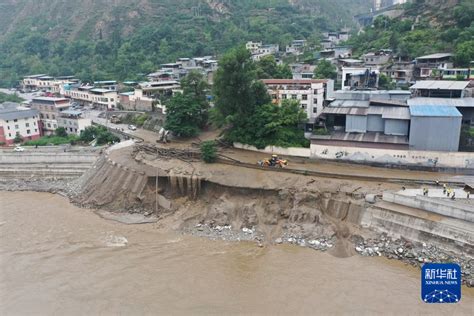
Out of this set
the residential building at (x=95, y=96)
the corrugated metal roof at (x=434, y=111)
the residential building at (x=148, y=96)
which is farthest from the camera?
the residential building at (x=95, y=96)

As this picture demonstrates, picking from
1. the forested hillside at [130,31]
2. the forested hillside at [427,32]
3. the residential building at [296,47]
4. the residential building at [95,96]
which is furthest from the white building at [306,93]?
the forested hillside at [130,31]

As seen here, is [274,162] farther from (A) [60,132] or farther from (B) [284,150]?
(A) [60,132]

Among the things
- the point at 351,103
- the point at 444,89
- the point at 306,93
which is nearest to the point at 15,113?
the point at 306,93

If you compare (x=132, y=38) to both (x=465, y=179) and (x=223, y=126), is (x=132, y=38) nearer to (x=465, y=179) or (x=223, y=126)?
(x=223, y=126)

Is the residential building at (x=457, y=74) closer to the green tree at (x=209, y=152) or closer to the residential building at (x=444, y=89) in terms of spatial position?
the residential building at (x=444, y=89)

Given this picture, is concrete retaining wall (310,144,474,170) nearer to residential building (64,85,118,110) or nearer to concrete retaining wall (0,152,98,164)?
concrete retaining wall (0,152,98,164)

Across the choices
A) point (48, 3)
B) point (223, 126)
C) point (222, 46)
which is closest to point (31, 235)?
point (223, 126)

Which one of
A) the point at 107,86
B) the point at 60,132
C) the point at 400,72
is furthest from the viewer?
the point at 107,86
